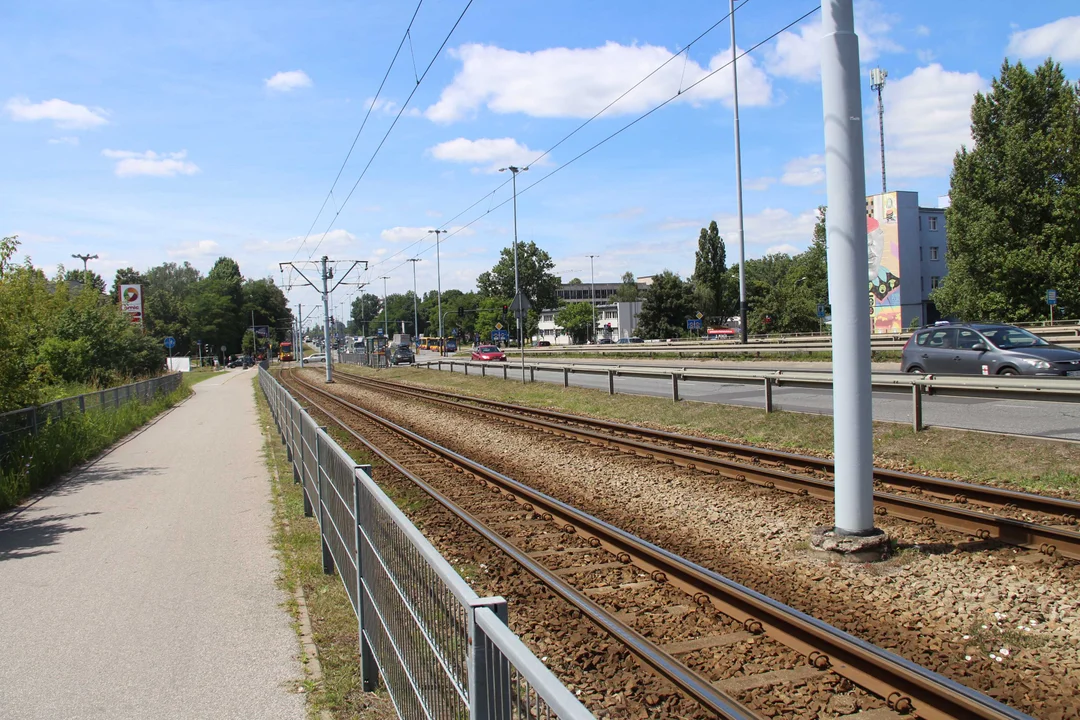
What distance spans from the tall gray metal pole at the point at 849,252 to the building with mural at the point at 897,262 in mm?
63168

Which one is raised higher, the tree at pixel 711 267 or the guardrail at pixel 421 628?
the tree at pixel 711 267

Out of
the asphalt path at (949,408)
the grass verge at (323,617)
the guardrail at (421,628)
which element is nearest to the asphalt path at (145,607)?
the grass verge at (323,617)

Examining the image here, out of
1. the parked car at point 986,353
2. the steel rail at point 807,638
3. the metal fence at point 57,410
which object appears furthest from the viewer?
the parked car at point 986,353

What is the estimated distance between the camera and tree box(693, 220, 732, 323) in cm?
9962

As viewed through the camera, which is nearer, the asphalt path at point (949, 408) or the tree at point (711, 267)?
the asphalt path at point (949, 408)

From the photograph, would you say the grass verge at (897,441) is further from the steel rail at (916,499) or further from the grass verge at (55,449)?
the grass verge at (55,449)

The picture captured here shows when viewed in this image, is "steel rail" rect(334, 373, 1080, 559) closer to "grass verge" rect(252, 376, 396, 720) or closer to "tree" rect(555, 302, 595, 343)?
"grass verge" rect(252, 376, 396, 720)

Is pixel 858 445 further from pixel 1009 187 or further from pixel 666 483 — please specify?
pixel 1009 187

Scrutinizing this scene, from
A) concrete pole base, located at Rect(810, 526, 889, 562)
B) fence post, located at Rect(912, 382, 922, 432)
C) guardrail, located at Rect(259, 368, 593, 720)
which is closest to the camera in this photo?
guardrail, located at Rect(259, 368, 593, 720)

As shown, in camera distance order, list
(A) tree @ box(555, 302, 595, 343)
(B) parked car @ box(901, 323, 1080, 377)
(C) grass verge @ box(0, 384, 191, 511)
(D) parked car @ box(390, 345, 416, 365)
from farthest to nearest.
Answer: (A) tree @ box(555, 302, 595, 343) < (D) parked car @ box(390, 345, 416, 365) < (B) parked car @ box(901, 323, 1080, 377) < (C) grass verge @ box(0, 384, 191, 511)

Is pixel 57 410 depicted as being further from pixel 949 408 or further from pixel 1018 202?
pixel 1018 202

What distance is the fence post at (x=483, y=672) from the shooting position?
231 cm

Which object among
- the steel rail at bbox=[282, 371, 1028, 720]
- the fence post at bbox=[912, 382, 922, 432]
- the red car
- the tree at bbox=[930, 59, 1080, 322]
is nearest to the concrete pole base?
the steel rail at bbox=[282, 371, 1028, 720]

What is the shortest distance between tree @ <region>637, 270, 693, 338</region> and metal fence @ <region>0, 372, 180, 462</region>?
72.8 m
